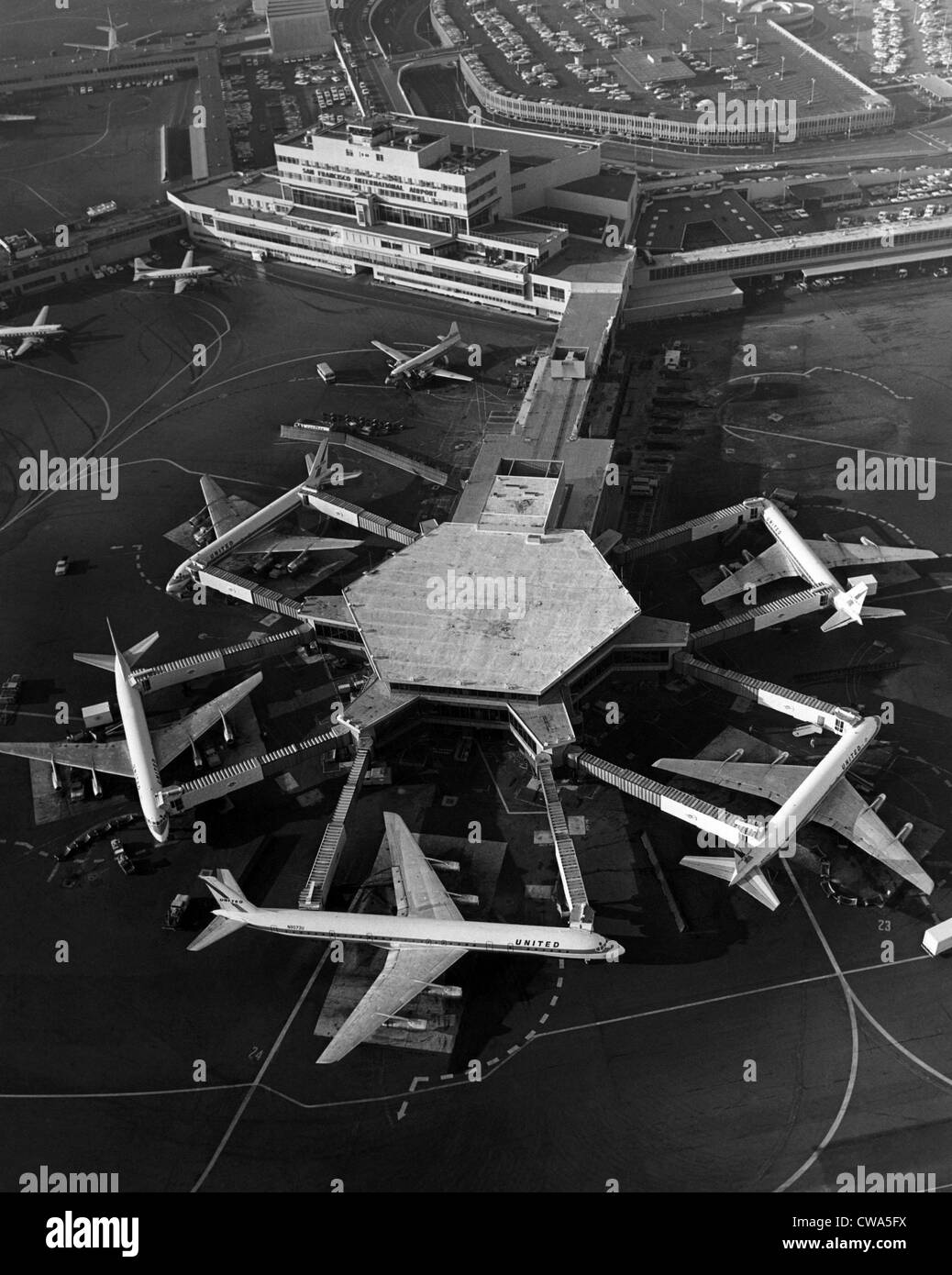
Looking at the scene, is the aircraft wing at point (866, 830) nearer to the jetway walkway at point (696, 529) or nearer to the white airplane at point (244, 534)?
the jetway walkway at point (696, 529)

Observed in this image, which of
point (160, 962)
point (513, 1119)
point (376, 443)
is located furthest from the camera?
point (376, 443)

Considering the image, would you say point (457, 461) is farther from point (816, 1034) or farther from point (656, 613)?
point (816, 1034)

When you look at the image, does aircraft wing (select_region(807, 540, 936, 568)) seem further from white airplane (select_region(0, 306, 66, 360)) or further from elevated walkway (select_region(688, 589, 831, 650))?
white airplane (select_region(0, 306, 66, 360))

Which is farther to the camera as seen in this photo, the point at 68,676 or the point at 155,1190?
the point at 68,676

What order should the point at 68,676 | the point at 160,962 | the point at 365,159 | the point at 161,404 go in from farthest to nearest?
the point at 365,159, the point at 161,404, the point at 68,676, the point at 160,962

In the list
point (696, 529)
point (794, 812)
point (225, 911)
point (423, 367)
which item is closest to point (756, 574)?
point (696, 529)
